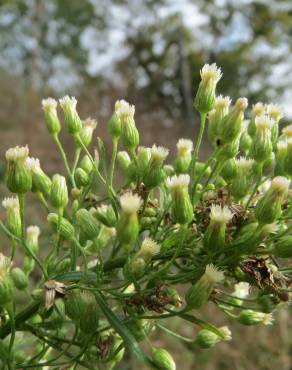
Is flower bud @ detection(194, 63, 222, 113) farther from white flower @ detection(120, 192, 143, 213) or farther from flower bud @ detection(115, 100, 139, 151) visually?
white flower @ detection(120, 192, 143, 213)

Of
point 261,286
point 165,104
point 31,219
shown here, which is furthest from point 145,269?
point 165,104

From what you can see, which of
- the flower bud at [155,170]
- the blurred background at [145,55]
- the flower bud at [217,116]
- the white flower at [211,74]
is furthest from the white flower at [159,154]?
the blurred background at [145,55]

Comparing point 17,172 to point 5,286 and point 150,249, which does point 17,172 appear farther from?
point 150,249

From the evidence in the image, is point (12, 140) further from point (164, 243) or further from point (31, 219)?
point (164, 243)

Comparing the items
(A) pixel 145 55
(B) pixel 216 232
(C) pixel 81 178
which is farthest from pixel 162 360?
(A) pixel 145 55

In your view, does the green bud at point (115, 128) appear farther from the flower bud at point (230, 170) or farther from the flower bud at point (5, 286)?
the flower bud at point (5, 286)

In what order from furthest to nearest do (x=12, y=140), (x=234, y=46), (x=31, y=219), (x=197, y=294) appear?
(x=234, y=46), (x=12, y=140), (x=31, y=219), (x=197, y=294)

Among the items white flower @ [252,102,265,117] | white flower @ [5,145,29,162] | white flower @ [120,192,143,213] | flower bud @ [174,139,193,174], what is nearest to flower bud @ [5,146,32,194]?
white flower @ [5,145,29,162]
